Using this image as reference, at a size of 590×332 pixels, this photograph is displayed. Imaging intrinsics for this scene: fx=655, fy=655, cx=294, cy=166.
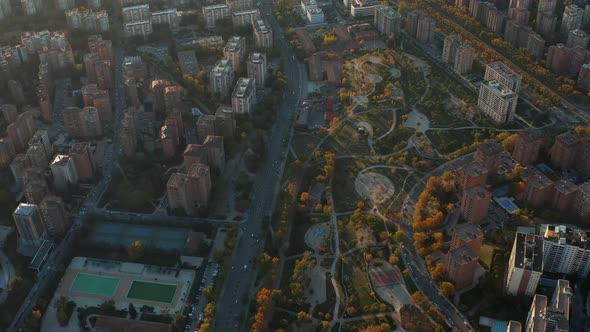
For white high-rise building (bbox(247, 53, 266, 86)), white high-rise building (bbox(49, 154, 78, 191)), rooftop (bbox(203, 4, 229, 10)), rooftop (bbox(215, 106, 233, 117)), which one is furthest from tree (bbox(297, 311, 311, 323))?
rooftop (bbox(203, 4, 229, 10))

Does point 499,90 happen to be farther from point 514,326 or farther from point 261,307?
point 261,307

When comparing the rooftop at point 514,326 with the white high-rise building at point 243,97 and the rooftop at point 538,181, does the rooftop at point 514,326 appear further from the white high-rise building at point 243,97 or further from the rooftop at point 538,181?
the white high-rise building at point 243,97

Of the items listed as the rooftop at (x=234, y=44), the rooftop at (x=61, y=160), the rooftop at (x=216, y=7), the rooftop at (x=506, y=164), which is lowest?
the rooftop at (x=506, y=164)

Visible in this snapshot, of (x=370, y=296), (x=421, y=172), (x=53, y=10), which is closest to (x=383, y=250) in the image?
(x=370, y=296)

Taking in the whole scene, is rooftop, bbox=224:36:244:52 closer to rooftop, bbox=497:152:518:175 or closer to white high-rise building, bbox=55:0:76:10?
white high-rise building, bbox=55:0:76:10

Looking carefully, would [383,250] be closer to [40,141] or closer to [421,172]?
[421,172]

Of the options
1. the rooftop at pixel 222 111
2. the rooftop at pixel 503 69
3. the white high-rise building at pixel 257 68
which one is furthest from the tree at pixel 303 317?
the rooftop at pixel 503 69
